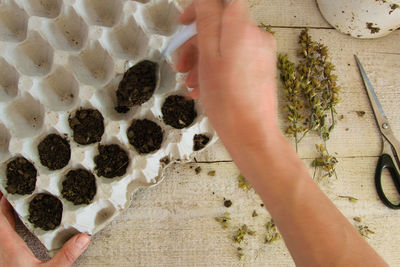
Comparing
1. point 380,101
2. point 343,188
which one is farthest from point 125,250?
point 380,101

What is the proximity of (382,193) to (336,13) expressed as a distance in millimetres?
515

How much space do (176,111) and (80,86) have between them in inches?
9.5

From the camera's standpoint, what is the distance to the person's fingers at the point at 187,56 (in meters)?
0.78

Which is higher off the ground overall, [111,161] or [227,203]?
[111,161]

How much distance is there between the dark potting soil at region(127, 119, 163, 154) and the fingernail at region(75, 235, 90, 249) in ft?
0.84

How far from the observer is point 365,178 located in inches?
39.0

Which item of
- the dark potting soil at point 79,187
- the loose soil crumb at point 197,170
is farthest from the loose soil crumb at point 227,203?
the dark potting soil at point 79,187

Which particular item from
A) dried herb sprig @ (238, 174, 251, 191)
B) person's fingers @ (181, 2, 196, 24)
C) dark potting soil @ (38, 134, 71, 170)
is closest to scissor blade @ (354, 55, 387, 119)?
dried herb sprig @ (238, 174, 251, 191)

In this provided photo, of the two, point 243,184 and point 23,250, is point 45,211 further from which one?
point 243,184

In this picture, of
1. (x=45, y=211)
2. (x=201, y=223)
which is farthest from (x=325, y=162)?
(x=45, y=211)

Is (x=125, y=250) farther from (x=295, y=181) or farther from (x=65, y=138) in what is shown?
(x=295, y=181)

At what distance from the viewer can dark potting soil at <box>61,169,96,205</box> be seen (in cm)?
87

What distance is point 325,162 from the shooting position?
970mm

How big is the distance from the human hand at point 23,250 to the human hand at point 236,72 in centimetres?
50
